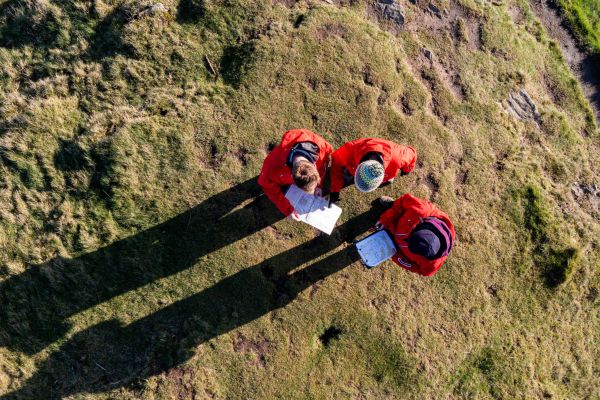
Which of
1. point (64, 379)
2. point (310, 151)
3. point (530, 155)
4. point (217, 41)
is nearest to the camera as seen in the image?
point (310, 151)

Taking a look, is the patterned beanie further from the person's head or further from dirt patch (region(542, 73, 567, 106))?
dirt patch (region(542, 73, 567, 106))

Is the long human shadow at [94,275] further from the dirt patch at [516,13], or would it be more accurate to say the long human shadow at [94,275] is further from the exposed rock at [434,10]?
the dirt patch at [516,13]

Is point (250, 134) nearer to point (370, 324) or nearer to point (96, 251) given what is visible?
point (96, 251)

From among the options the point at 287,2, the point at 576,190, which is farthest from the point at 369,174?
the point at 576,190

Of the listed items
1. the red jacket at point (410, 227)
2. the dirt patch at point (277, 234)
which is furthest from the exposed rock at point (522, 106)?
the dirt patch at point (277, 234)

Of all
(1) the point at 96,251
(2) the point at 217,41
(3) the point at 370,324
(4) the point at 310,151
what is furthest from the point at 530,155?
(1) the point at 96,251

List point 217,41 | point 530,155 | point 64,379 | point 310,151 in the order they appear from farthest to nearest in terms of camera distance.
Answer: point 530,155, point 217,41, point 64,379, point 310,151

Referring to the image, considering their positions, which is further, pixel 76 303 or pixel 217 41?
pixel 217 41
